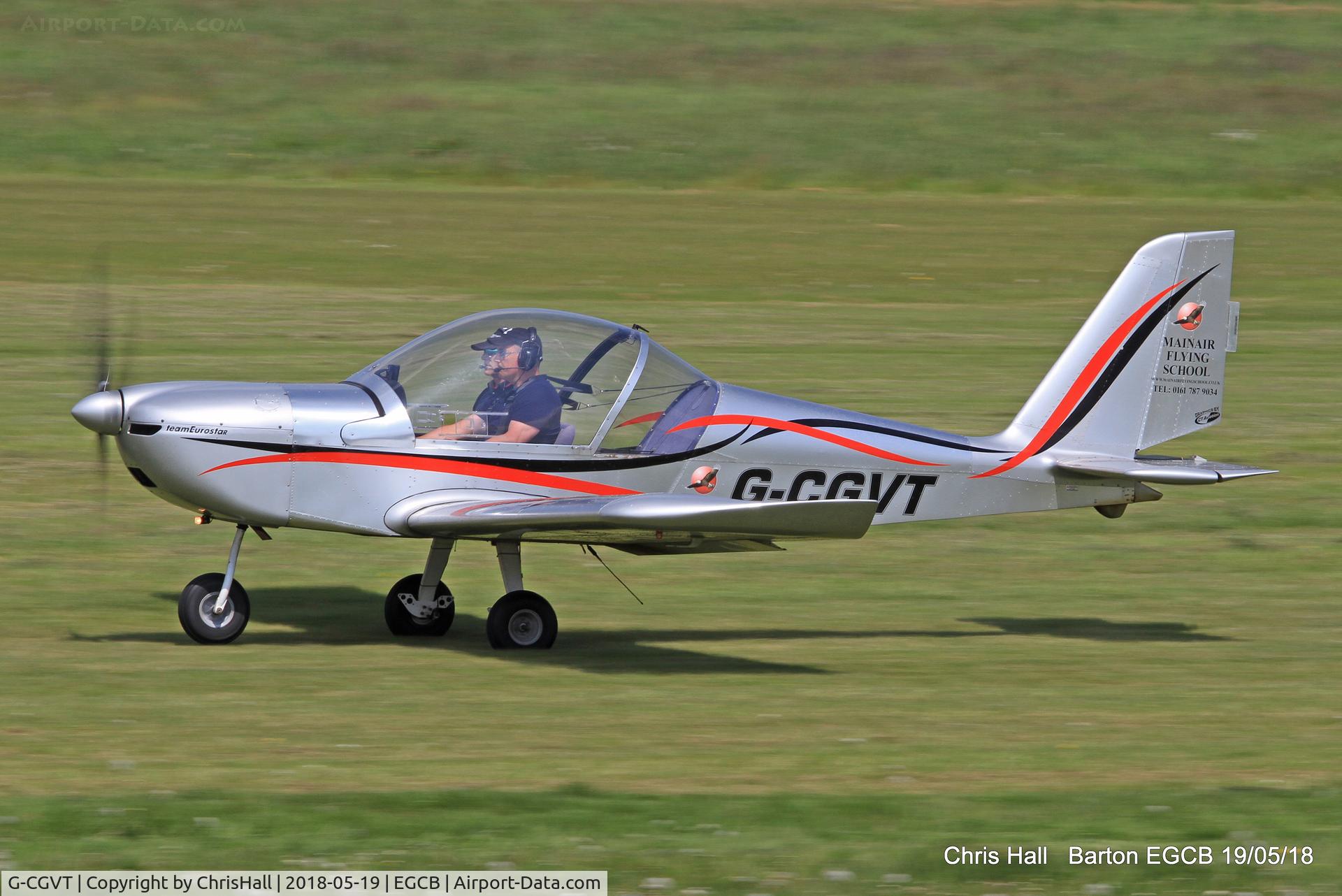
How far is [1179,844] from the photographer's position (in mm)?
7359

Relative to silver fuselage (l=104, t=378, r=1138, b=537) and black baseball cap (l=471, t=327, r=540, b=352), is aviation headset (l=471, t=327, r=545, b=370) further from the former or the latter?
silver fuselage (l=104, t=378, r=1138, b=537)

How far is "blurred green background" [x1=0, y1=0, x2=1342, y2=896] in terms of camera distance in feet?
25.4

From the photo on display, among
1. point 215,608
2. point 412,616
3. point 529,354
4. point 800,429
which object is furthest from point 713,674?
point 215,608

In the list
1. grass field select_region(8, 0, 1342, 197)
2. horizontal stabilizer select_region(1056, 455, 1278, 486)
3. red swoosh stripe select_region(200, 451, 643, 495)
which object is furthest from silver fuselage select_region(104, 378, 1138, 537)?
grass field select_region(8, 0, 1342, 197)

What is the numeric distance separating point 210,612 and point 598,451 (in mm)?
2484

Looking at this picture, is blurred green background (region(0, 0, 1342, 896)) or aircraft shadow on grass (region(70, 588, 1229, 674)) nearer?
blurred green background (region(0, 0, 1342, 896))

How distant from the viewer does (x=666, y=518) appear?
971cm

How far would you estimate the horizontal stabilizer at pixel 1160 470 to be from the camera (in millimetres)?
11438

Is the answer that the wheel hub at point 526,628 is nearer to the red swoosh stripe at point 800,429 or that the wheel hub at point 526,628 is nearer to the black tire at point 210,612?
the red swoosh stripe at point 800,429

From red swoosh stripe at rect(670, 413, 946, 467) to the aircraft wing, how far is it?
2.60 feet

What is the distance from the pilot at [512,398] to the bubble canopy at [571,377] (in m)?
0.03

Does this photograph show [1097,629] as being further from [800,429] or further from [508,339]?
[508,339]

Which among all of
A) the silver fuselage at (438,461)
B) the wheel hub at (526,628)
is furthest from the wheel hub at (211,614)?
the wheel hub at (526,628)

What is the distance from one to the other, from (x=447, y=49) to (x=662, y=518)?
36.9 metres
